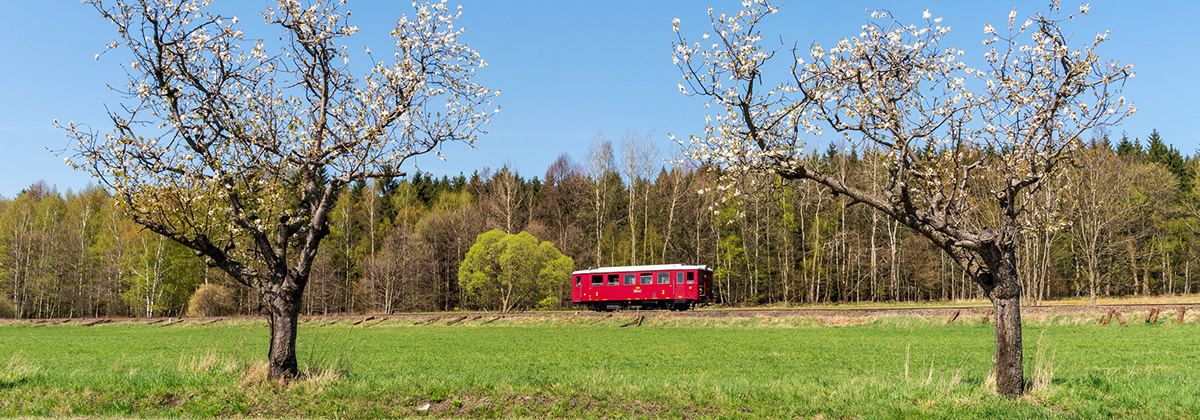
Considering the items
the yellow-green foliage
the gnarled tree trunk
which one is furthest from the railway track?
the gnarled tree trunk

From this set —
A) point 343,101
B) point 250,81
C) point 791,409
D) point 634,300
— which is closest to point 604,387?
point 791,409

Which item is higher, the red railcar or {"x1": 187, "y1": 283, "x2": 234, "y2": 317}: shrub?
the red railcar

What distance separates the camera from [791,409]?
8.59 metres

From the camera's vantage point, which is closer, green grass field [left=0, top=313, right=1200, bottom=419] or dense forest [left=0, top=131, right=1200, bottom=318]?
green grass field [left=0, top=313, right=1200, bottom=419]

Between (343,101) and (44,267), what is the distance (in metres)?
56.1

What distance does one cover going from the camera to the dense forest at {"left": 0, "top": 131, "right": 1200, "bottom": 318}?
166ft

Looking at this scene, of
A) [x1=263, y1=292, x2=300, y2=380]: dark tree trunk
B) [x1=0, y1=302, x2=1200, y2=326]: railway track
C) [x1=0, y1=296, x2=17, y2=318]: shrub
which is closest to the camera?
[x1=263, y1=292, x2=300, y2=380]: dark tree trunk

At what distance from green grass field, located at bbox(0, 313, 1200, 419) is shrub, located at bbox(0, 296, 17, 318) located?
36312 millimetres

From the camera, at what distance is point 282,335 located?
1014 centimetres

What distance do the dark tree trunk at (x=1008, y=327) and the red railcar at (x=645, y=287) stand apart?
1185 inches

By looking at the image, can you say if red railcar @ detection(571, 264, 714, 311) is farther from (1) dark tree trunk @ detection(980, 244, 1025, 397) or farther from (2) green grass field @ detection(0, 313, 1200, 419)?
(1) dark tree trunk @ detection(980, 244, 1025, 397)

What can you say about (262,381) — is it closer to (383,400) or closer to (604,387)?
(383,400)

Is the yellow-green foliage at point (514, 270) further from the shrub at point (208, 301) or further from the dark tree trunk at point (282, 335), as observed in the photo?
the dark tree trunk at point (282, 335)

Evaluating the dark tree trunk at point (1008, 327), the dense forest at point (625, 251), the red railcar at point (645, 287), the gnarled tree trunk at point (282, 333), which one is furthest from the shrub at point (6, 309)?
the dark tree trunk at point (1008, 327)
